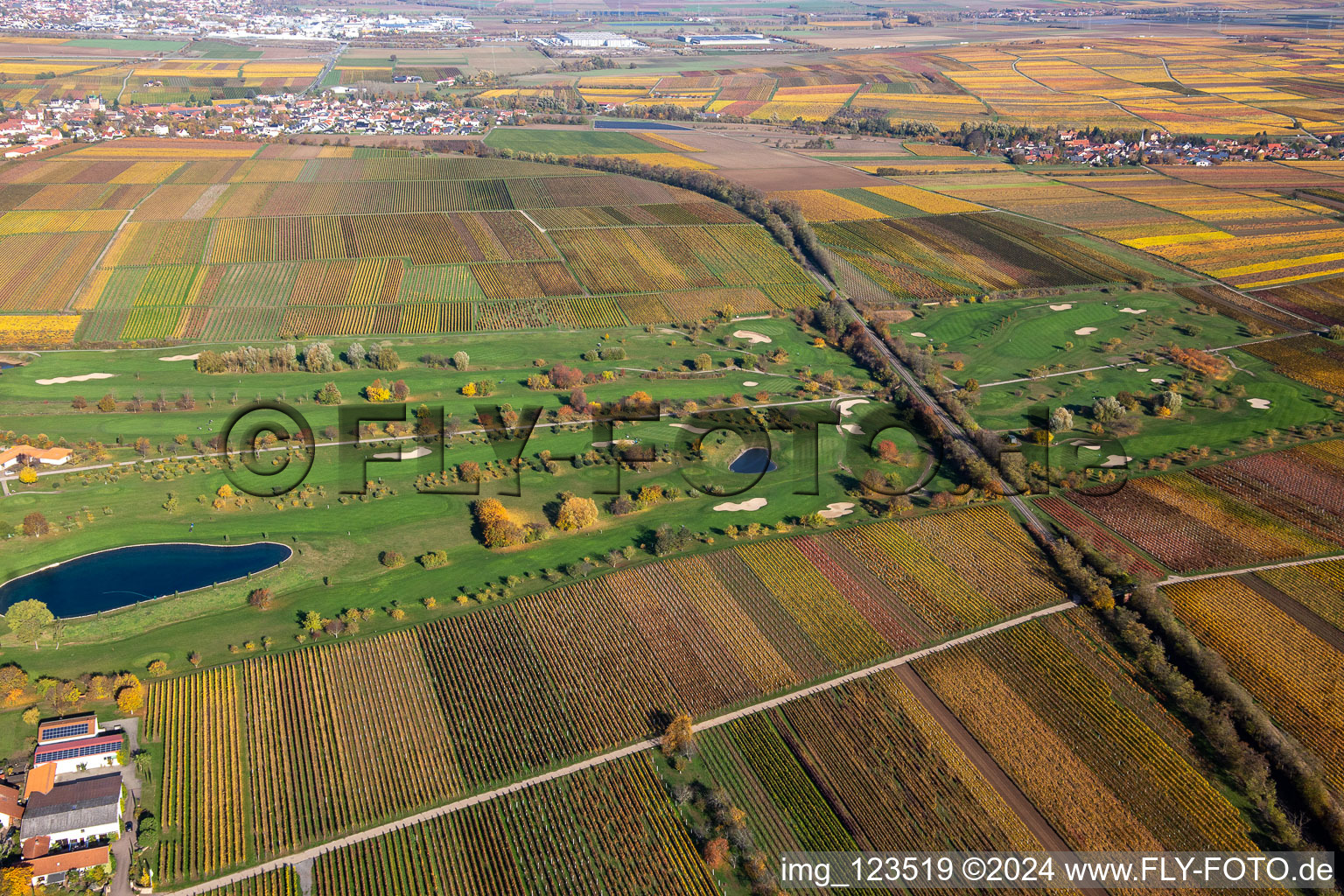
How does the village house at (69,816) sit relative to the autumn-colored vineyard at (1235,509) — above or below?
above

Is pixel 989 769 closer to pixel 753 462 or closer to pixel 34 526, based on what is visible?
pixel 753 462

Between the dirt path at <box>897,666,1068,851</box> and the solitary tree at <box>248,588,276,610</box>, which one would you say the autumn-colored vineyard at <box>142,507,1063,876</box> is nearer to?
the dirt path at <box>897,666,1068,851</box>

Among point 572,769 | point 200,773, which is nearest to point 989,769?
point 572,769

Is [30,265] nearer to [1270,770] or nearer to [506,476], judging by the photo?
[506,476]

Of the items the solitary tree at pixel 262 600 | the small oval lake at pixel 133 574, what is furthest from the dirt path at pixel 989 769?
the small oval lake at pixel 133 574

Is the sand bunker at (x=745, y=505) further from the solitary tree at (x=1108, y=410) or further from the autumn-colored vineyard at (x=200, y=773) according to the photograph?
the solitary tree at (x=1108, y=410)
